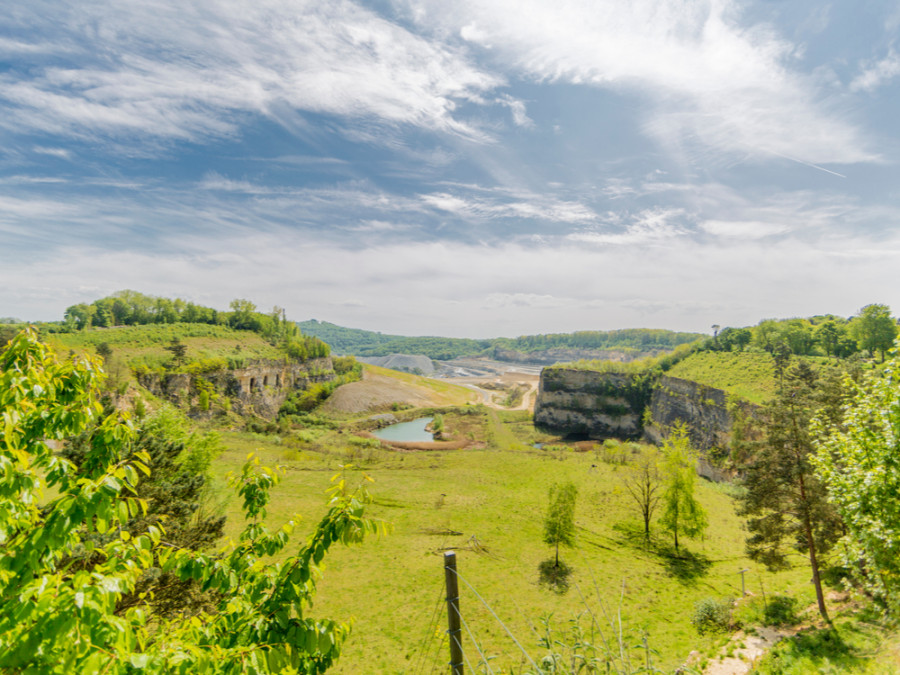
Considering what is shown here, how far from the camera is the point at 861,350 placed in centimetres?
6078

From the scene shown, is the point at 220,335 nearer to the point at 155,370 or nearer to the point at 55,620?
the point at 155,370

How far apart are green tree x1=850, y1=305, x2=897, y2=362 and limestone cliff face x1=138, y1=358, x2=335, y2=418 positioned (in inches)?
4391

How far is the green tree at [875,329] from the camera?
192 feet

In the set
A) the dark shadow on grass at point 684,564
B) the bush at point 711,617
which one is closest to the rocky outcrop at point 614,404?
the dark shadow on grass at point 684,564

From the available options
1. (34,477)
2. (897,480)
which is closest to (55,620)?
(34,477)

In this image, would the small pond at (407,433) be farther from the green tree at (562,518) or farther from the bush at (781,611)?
the bush at (781,611)

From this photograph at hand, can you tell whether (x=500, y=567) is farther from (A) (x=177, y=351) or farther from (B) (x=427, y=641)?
(A) (x=177, y=351)

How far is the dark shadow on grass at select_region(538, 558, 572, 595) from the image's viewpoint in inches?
900

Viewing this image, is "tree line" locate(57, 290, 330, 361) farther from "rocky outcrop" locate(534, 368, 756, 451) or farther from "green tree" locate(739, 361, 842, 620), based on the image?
"green tree" locate(739, 361, 842, 620)

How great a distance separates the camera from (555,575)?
2422 centimetres

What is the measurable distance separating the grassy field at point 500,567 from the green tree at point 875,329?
4080 cm

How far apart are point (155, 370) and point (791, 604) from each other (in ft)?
267

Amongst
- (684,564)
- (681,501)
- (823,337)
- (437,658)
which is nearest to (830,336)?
(823,337)

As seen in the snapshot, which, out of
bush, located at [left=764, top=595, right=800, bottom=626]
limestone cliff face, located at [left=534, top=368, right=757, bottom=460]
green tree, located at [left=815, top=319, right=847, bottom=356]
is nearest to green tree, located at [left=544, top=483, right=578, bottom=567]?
bush, located at [left=764, top=595, right=800, bottom=626]
